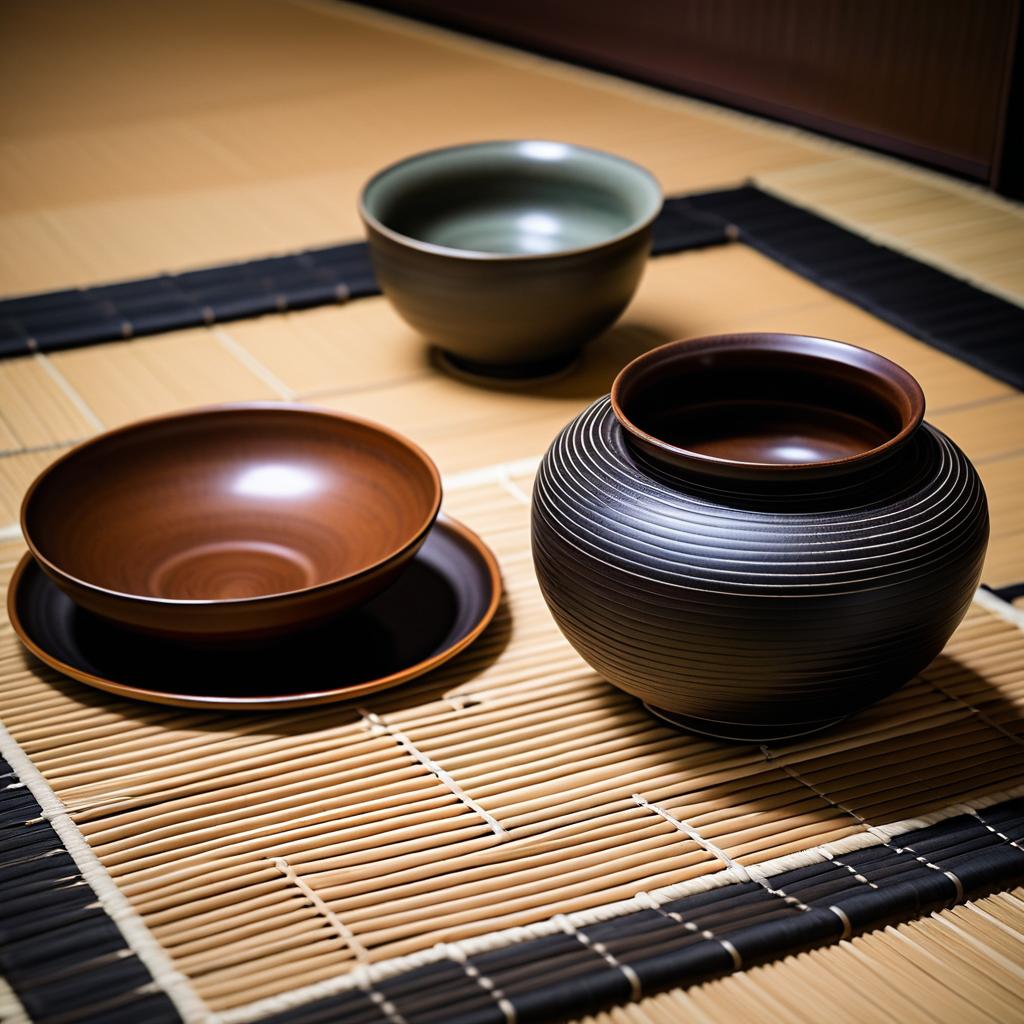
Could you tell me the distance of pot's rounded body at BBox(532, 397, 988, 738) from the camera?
957 mm

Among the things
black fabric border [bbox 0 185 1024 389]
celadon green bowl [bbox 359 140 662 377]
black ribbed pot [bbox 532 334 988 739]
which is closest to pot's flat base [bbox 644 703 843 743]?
black ribbed pot [bbox 532 334 988 739]

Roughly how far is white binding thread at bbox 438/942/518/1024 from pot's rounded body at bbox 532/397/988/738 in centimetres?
24

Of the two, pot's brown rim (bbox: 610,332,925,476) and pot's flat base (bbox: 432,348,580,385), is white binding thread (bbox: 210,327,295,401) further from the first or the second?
pot's brown rim (bbox: 610,332,925,476)

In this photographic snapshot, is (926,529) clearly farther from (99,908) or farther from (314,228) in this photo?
(314,228)

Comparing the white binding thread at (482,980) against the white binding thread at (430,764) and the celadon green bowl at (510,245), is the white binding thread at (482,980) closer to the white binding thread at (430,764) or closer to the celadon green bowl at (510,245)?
the white binding thread at (430,764)

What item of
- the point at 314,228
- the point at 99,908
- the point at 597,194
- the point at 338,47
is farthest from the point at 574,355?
the point at 338,47

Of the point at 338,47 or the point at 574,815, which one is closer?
the point at 574,815

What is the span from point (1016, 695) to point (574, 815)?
0.39 m

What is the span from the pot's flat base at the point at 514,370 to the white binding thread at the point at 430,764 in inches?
26.9

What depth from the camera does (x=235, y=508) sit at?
1.33 m

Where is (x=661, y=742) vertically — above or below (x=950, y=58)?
below

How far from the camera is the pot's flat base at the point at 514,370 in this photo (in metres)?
1.75

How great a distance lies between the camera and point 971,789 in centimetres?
106

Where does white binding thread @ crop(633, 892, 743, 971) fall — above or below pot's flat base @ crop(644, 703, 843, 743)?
below
